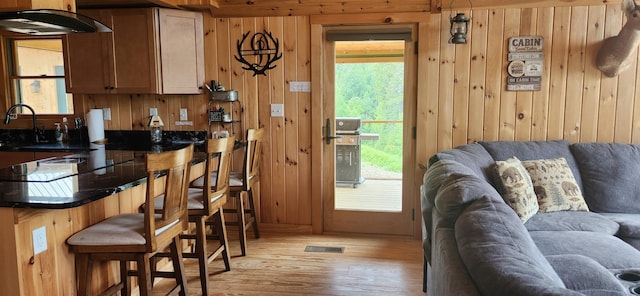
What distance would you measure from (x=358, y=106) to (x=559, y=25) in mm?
1745

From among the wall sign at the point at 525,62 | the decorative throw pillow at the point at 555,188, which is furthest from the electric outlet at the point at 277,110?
the decorative throw pillow at the point at 555,188

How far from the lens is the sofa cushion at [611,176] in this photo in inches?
124

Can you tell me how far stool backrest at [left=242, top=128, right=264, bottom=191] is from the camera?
345 cm

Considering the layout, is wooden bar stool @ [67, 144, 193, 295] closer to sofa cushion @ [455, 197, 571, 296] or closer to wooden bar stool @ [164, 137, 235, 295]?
wooden bar stool @ [164, 137, 235, 295]

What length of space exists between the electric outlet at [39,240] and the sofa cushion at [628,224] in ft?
10.8

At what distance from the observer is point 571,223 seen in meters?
2.85

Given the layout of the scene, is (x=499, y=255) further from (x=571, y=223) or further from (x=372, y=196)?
(x=372, y=196)

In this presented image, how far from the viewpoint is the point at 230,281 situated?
309 cm

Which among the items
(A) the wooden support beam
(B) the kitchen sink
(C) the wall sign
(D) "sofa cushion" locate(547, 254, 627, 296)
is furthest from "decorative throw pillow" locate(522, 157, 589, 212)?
(B) the kitchen sink

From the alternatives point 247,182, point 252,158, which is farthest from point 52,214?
point 252,158

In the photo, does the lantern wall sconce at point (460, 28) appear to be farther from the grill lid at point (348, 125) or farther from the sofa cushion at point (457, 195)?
the sofa cushion at point (457, 195)

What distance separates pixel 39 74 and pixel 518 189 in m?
4.71

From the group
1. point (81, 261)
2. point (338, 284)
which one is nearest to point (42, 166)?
point (81, 261)

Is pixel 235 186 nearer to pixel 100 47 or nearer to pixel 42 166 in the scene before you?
pixel 42 166
